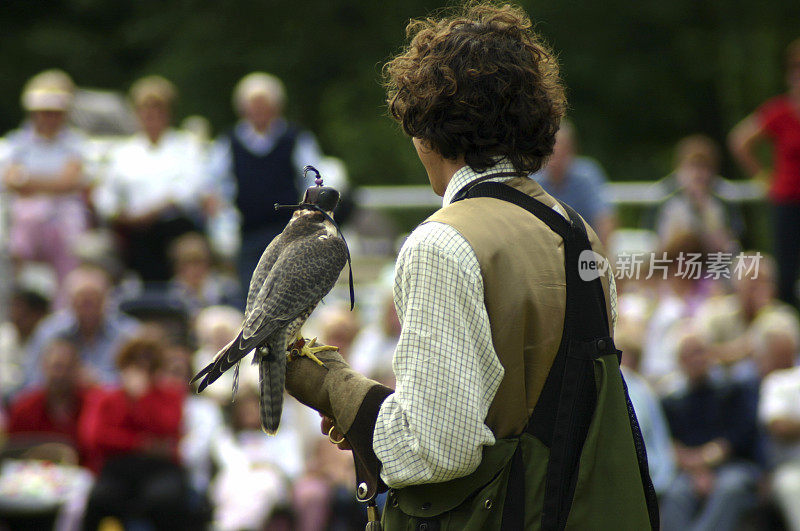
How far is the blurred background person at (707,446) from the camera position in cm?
537

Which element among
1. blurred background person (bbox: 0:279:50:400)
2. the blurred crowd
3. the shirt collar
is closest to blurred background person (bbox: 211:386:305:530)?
the blurred crowd

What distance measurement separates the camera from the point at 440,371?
1.87m


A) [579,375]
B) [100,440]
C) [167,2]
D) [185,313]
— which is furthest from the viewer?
[167,2]

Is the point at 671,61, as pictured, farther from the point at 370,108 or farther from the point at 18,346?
the point at 18,346

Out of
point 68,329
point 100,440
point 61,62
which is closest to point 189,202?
point 68,329

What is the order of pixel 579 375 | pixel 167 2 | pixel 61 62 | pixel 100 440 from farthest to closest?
pixel 61 62 < pixel 167 2 < pixel 100 440 < pixel 579 375

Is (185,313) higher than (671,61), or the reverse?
(671,61)

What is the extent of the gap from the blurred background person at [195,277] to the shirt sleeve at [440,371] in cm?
518

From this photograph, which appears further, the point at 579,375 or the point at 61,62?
the point at 61,62

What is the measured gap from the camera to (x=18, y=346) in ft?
22.4

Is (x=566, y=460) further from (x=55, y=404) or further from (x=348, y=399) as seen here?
(x=55, y=404)

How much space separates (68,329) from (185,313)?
29.4 inches

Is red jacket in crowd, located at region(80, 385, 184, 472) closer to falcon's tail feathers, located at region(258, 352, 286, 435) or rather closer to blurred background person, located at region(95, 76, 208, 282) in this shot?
blurred background person, located at region(95, 76, 208, 282)

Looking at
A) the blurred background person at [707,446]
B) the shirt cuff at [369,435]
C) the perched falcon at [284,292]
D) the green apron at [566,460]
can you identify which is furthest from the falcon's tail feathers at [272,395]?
the blurred background person at [707,446]
